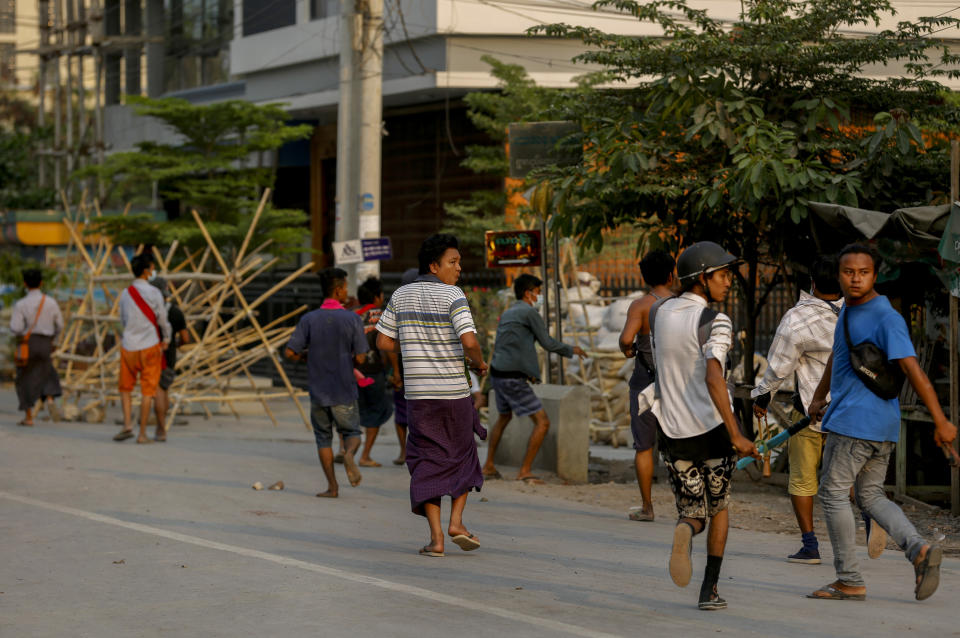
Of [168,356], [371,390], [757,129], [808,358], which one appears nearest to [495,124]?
[168,356]

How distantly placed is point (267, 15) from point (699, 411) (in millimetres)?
23653

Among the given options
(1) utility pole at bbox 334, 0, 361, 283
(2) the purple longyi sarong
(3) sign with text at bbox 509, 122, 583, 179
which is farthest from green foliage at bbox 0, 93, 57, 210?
(2) the purple longyi sarong

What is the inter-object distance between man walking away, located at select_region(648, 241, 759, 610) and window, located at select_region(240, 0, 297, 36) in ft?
72.8

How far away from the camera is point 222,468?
1291 cm

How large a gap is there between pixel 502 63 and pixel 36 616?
17.8 metres

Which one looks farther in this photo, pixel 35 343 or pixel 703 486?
pixel 35 343

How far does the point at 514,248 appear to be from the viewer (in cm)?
1314

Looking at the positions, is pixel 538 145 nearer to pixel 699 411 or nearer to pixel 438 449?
pixel 438 449

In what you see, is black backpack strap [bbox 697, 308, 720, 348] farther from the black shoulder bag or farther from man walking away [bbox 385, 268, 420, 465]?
man walking away [bbox 385, 268, 420, 465]

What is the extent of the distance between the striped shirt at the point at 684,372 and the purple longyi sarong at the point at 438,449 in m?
1.96

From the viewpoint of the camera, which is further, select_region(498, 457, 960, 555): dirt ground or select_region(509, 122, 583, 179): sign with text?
select_region(509, 122, 583, 179): sign with text

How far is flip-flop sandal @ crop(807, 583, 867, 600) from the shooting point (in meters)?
6.82

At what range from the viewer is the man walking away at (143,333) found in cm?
1470

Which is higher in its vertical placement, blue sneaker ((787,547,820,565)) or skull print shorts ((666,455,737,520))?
skull print shorts ((666,455,737,520))
